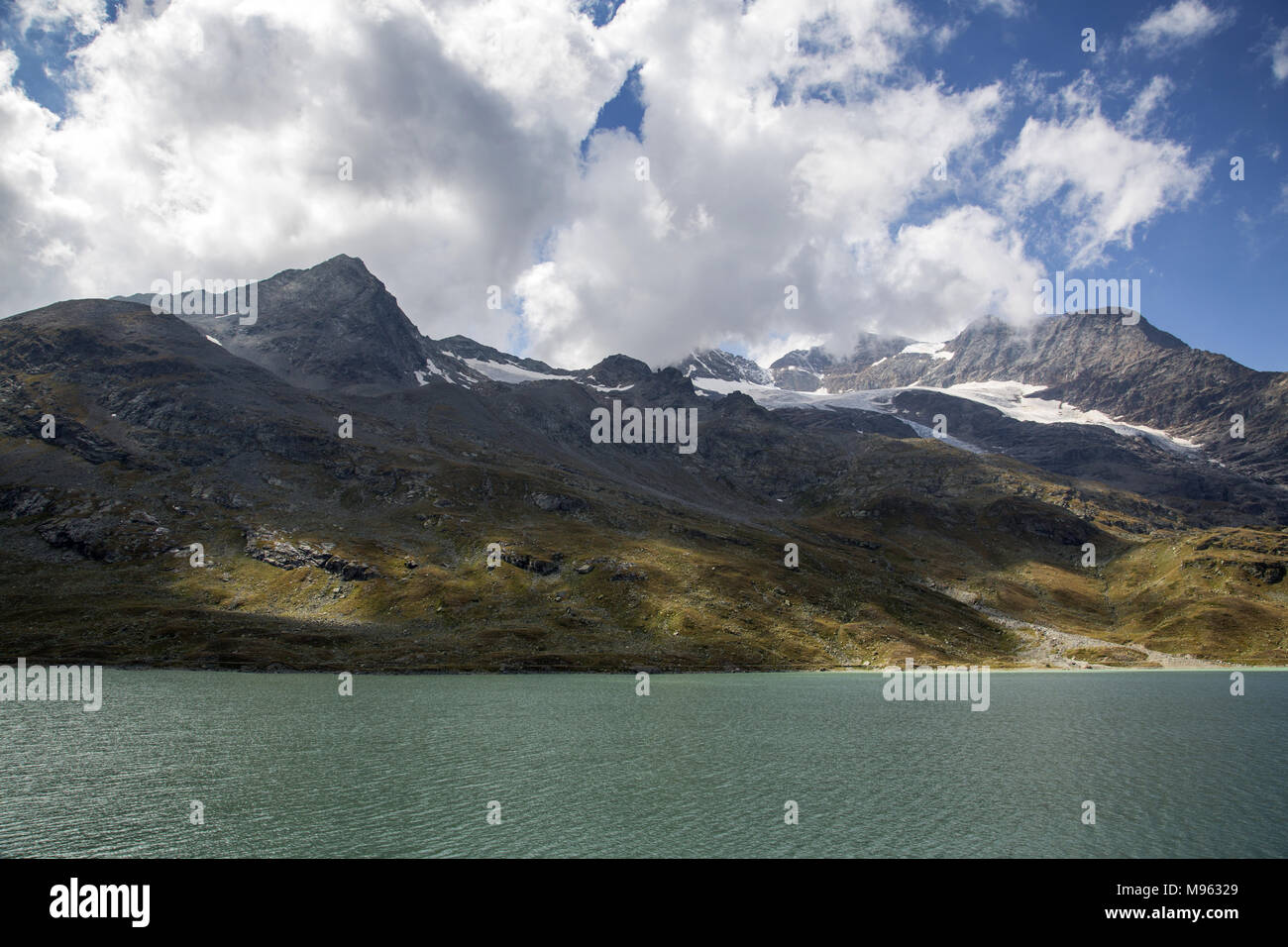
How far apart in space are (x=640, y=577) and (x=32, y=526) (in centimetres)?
16426

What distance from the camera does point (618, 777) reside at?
5641cm

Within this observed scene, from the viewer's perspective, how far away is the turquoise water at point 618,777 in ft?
135

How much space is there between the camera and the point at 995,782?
185 ft

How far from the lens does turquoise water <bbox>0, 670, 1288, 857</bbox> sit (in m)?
41.1
